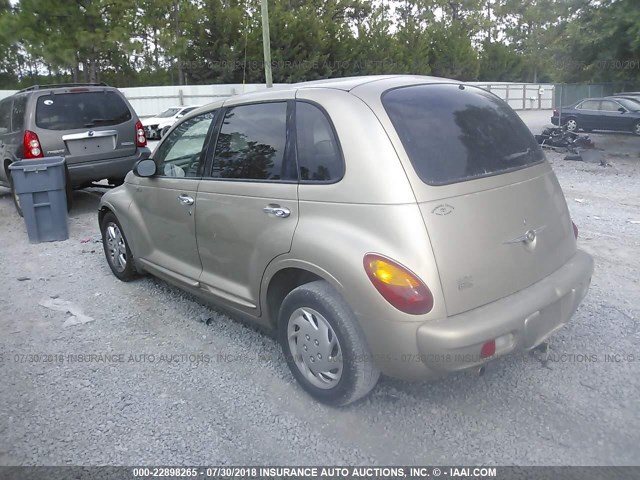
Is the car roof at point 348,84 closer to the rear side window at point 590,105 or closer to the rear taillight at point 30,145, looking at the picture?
the rear taillight at point 30,145

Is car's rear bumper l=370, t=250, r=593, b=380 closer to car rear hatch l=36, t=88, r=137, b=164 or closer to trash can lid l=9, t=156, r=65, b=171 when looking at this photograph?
trash can lid l=9, t=156, r=65, b=171

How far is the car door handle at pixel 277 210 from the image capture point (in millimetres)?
3053

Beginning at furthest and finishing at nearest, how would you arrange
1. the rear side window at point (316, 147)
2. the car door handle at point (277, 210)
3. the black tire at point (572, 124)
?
the black tire at point (572, 124)
the car door handle at point (277, 210)
the rear side window at point (316, 147)

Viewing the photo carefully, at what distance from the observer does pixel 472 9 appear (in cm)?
4997

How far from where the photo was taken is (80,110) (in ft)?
25.2

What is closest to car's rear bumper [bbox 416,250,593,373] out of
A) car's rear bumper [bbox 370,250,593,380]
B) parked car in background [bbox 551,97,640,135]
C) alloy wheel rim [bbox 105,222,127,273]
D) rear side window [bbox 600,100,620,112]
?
car's rear bumper [bbox 370,250,593,380]

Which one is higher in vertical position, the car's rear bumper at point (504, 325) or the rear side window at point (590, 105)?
the rear side window at point (590, 105)

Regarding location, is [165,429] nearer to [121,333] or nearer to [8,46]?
[121,333]

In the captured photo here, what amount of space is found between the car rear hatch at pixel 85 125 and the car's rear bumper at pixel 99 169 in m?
0.07

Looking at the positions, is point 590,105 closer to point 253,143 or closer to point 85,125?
point 85,125

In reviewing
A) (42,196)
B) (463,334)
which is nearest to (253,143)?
(463,334)

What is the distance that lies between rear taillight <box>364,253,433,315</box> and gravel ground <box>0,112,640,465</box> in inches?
30.2

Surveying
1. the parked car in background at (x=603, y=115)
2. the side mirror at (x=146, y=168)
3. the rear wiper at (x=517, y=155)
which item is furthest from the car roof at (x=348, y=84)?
the parked car in background at (x=603, y=115)

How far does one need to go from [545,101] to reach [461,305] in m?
41.3
